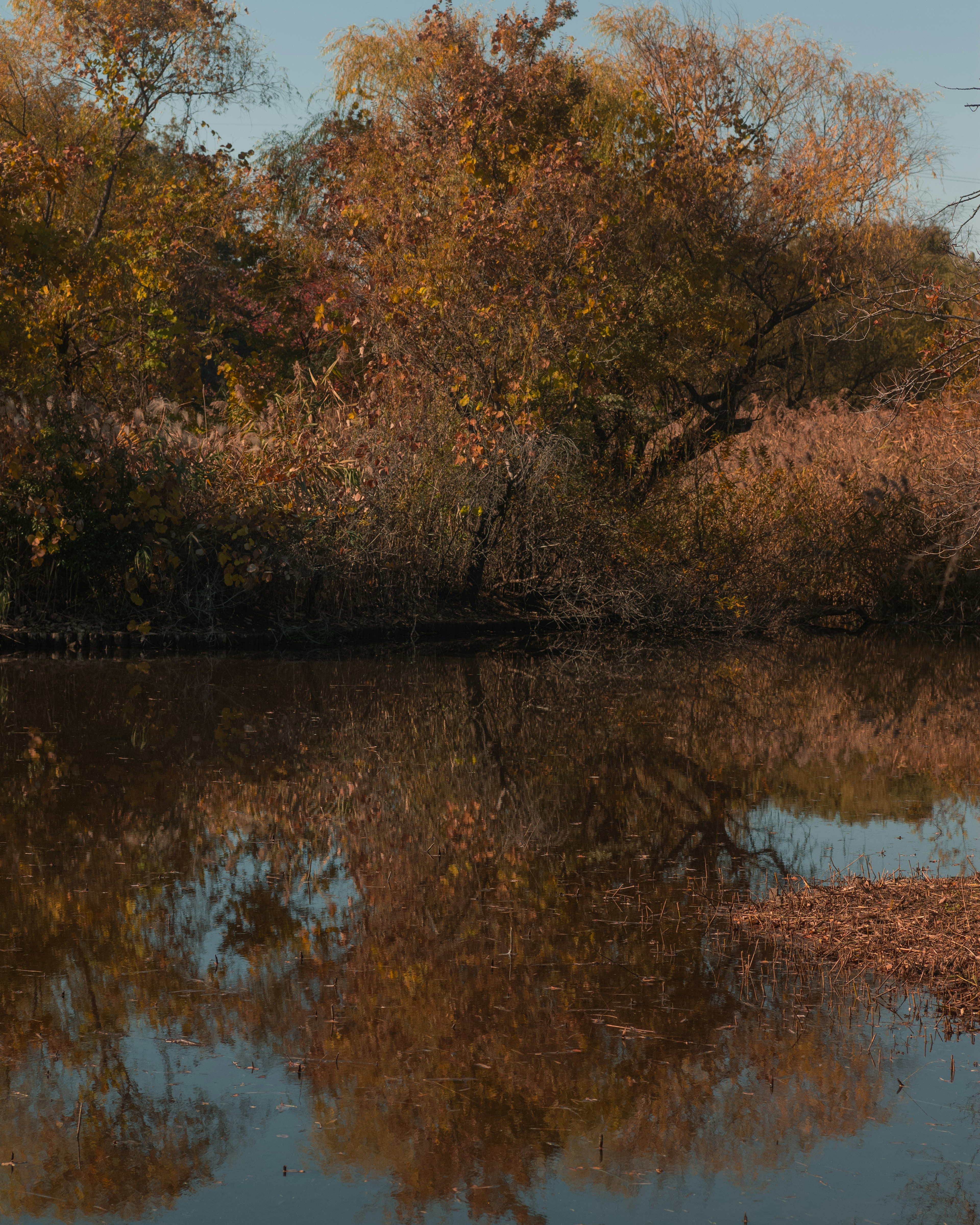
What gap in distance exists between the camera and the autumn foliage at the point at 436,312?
1883 cm

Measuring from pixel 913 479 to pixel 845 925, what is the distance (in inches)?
713

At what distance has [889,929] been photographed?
631 centimetres

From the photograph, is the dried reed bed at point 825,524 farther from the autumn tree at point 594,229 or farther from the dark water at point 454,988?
the dark water at point 454,988

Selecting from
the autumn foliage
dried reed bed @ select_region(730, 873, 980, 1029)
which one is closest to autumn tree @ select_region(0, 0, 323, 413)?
the autumn foliage

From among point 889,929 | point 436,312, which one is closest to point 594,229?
point 436,312

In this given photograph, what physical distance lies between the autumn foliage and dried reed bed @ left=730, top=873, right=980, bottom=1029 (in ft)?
32.7

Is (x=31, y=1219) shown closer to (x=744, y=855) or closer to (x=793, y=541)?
(x=744, y=855)

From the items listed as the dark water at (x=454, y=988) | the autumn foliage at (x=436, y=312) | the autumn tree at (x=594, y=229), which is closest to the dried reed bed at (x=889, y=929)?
the dark water at (x=454, y=988)

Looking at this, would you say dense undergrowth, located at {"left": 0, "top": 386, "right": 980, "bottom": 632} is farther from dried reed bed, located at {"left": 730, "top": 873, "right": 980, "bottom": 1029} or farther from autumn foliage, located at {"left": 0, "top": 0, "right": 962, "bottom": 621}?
dried reed bed, located at {"left": 730, "top": 873, "right": 980, "bottom": 1029}

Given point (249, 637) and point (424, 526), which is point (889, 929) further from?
point (424, 526)

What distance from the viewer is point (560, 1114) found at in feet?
15.2

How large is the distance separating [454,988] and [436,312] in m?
14.9

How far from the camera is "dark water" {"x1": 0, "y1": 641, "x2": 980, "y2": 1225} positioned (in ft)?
13.9

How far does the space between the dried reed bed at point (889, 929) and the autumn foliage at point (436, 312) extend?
9982 mm
